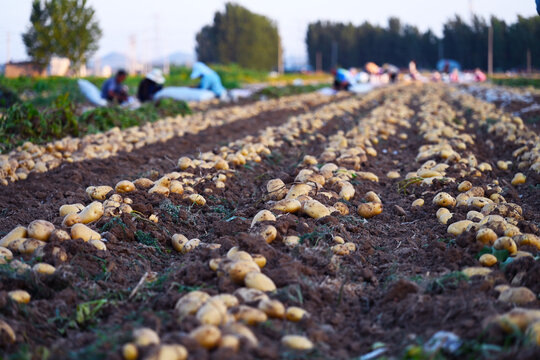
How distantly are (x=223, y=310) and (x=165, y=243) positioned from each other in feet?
3.88

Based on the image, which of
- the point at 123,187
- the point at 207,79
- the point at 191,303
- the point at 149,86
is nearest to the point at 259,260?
the point at 191,303

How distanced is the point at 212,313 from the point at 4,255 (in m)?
1.14

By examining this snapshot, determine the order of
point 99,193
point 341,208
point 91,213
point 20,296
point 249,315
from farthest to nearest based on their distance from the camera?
point 99,193 < point 341,208 < point 91,213 < point 20,296 < point 249,315

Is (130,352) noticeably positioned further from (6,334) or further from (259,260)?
Result: (259,260)

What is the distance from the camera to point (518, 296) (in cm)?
187

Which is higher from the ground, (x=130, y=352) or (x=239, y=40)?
(x=239, y=40)

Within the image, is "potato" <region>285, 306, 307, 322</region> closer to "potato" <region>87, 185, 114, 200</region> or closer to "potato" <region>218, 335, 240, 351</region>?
"potato" <region>218, 335, 240, 351</region>

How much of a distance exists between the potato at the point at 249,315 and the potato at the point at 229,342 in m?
0.18

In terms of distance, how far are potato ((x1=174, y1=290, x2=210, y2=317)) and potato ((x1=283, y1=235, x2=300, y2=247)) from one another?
72 centimetres

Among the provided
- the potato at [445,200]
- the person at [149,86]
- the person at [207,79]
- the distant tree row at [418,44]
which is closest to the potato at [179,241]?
the potato at [445,200]

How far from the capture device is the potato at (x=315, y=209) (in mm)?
2885

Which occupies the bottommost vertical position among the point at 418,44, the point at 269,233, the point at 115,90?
the point at 269,233

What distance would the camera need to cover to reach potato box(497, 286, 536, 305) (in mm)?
1863

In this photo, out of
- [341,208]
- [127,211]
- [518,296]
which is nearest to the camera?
[518,296]
